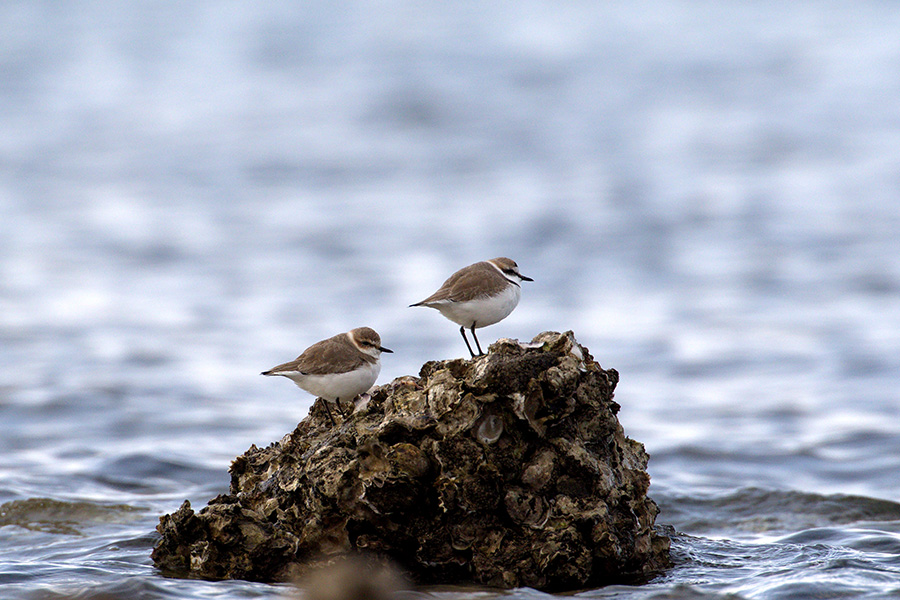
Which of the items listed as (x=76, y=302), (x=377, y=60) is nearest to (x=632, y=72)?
(x=377, y=60)

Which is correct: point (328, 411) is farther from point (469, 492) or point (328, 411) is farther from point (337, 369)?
point (469, 492)

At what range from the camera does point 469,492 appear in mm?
6402

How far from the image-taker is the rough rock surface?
21.1 feet

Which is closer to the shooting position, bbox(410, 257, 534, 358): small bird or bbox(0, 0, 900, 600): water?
bbox(410, 257, 534, 358): small bird

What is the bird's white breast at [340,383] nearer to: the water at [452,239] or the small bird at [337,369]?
the small bird at [337,369]

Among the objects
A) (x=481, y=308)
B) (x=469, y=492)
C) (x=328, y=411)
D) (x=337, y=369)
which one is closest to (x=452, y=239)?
(x=481, y=308)

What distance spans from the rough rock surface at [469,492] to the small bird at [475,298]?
0.86 m

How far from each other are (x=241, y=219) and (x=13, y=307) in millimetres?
7227

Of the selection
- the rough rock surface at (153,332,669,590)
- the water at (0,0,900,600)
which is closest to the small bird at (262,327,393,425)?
the rough rock surface at (153,332,669,590)

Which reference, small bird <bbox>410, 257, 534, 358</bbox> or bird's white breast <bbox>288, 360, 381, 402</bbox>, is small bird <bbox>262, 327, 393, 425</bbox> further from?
small bird <bbox>410, 257, 534, 358</bbox>

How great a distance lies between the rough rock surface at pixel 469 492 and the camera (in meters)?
6.45

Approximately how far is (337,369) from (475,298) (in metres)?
1.18

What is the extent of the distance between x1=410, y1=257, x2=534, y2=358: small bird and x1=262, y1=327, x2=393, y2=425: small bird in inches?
22.4

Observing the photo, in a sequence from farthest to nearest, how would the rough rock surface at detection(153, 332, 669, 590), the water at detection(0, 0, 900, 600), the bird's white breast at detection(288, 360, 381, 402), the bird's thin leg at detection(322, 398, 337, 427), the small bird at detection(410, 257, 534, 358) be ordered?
1. the water at detection(0, 0, 900, 600)
2. the small bird at detection(410, 257, 534, 358)
3. the bird's thin leg at detection(322, 398, 337, 427)
4. the bird's white breast at detection(288, 360, 381, 402)
5. the rough rock surface at detection(153, 332, 669, 590)
